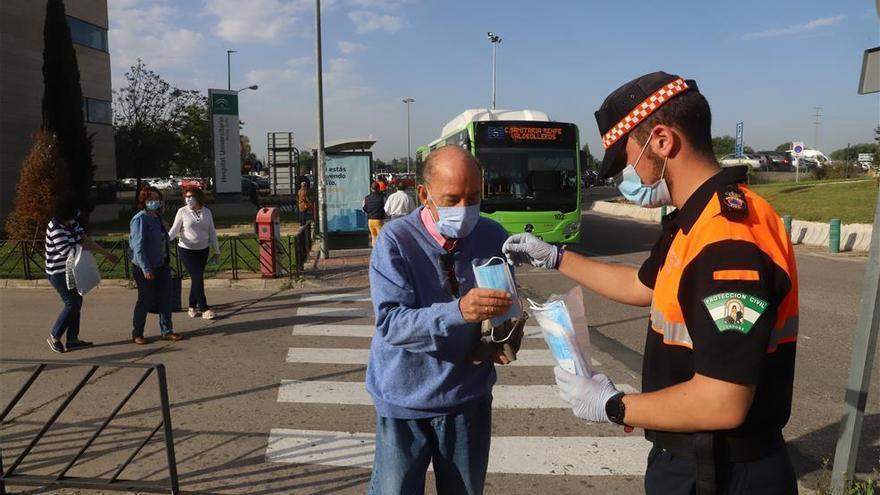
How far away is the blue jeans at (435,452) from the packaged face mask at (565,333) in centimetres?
73

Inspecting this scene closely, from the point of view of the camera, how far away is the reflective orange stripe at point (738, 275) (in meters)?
1.57

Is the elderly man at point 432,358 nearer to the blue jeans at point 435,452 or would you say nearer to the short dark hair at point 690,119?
the blue jeans at point 435,452

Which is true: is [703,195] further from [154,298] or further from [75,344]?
[75,344]

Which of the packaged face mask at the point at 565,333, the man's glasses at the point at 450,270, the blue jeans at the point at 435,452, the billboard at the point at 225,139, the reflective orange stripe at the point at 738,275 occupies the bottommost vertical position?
the blue jeans at the point at 435,452

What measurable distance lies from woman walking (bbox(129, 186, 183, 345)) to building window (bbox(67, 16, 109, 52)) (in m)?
27.1

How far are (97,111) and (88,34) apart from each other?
372cm

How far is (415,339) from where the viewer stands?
235 cm

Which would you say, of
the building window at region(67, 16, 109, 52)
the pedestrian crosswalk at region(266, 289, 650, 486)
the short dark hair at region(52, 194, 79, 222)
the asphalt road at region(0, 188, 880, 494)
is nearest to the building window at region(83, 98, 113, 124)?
the building window at region(67, 16, 109, 52)

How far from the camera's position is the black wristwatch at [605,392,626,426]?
182 centimetres

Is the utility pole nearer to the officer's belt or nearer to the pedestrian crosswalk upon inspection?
the pedestrian crosswalk

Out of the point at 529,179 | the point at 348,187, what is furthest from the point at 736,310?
the point at 348,187

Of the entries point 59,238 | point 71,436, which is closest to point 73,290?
point 59,238

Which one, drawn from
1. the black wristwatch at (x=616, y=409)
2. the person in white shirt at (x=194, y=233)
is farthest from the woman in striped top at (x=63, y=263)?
the black wristwatch at (x=616, y=409)

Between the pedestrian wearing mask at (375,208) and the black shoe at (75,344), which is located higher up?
the pedestrian wearing mask at (375,208)
